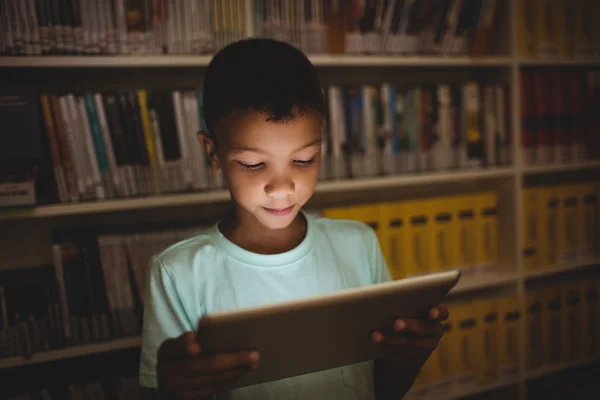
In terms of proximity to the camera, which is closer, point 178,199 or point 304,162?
point 304,162

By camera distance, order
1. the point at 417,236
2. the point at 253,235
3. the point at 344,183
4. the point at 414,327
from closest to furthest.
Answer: the point at 414,327
the point at 253,235
the point at 344,183
the point at 417,236

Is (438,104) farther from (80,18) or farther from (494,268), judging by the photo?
(80,18)

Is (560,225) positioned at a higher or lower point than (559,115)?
lower

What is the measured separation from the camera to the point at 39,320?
53.3 inches

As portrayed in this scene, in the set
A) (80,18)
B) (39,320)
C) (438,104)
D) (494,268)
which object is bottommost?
(494,268)

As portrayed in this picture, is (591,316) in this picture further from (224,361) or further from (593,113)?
(224,361)

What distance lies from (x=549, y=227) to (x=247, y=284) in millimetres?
1522

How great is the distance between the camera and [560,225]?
194 centimetres

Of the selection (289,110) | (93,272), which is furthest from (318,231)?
(93,272)

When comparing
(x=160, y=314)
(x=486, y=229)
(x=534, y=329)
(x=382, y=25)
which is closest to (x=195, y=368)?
(x=160, y=314)

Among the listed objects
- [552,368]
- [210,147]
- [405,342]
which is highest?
[210,147]

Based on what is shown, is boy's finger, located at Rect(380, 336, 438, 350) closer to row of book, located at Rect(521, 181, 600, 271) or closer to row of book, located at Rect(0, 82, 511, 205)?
row of book, located at Rect(0, 82, 511, 205)

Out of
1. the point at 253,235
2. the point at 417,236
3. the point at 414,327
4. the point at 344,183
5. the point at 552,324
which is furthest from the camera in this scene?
the point at 552,324

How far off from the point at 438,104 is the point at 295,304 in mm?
1261
